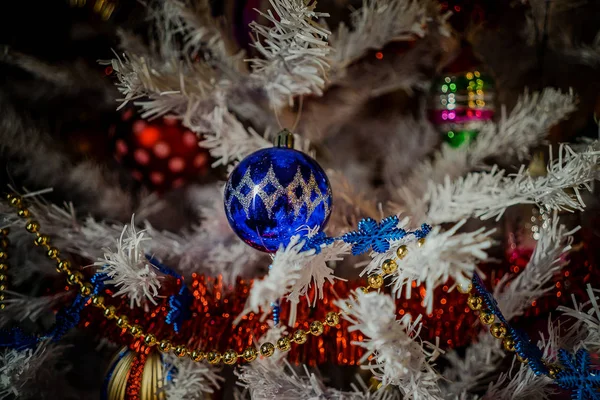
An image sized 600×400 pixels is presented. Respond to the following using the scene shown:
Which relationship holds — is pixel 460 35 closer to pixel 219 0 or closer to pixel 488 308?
pixel 219 0

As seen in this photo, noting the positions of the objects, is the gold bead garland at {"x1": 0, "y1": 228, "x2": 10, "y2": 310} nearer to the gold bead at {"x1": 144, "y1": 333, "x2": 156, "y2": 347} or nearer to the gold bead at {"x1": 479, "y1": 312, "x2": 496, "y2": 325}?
the gold bead at {"x1": 144, "y1": 333, "x2": 156, "y2": 347}

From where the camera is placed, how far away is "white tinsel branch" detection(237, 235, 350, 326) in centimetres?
28

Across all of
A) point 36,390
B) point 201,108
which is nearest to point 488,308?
point 201,108

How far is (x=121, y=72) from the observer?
1.39ft

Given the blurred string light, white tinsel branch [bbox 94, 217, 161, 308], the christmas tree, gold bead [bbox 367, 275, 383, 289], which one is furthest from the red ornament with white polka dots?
gold bead [bbox 367, 275, 383, 289]

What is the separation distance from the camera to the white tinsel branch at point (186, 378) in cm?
47

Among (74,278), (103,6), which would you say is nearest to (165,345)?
(74,278)

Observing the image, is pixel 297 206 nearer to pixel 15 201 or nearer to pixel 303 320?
pixel 303 320

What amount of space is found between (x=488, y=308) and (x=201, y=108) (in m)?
0.36

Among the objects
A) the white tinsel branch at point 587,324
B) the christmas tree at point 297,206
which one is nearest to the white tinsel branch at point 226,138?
the christmas tree at point 297,206

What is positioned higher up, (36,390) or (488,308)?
(488,308)

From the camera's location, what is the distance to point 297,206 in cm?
40

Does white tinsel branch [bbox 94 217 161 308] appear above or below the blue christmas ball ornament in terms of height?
below

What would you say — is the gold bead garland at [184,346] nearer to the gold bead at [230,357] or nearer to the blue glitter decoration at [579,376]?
the gold bead at [230,357]
